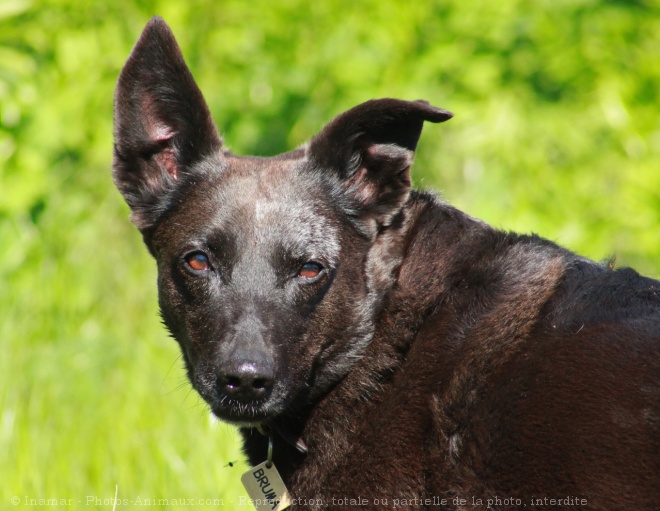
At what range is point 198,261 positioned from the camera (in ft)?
11.7

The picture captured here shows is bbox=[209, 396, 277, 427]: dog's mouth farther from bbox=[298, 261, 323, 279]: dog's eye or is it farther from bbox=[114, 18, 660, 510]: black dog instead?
bbox=[298, 261, 323, 279]: dog's eye

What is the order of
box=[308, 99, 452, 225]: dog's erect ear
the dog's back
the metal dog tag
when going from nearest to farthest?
the dog's back < the metal dog tag < box=[308, 99, 452, 225]: dog's erect ear

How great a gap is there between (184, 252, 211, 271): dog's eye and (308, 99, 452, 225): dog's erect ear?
669mm

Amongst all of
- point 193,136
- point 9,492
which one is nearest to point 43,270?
point 9,492

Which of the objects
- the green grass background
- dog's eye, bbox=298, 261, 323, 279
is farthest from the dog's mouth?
the green grass background

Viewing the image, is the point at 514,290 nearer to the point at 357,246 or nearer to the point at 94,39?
the point at 357,246

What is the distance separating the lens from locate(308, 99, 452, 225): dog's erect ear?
11.9ft

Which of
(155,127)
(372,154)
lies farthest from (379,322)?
(155,127)

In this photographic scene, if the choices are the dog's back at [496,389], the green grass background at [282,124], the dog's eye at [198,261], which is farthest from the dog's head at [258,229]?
the green grass background at [282,124]

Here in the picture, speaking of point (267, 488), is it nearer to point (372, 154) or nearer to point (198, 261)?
point (198, 261)

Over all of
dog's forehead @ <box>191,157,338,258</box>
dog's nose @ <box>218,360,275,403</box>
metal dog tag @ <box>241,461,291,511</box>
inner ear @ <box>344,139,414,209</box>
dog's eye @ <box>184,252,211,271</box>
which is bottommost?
metal dog tag @ <box>241,461,291,511</box>

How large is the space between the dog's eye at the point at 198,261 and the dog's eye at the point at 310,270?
0.38 m

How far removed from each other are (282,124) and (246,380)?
450 centimetres

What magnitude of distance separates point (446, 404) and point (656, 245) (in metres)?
4.75
